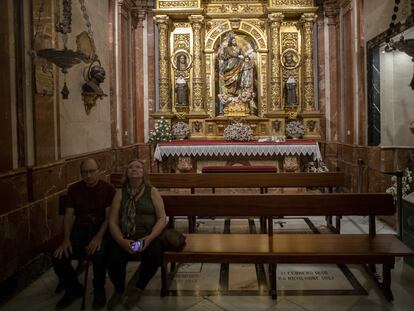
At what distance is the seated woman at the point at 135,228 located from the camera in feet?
12.8

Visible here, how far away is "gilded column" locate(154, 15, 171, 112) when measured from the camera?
456 inches

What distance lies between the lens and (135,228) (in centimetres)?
405

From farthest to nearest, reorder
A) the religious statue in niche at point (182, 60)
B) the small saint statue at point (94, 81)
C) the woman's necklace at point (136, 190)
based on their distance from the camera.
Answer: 1. the religious statue in niche at point (182, 60)
2. the small saint statue at point (94, 81)
3. the woman's necklace at point (136, 190)

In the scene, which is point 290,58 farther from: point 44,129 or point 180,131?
point 44,129

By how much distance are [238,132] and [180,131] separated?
1635 mm

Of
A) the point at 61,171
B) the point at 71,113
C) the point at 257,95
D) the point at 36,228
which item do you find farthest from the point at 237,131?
the point at 36,228

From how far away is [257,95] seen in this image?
11945 mm

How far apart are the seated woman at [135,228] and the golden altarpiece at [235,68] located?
25.0 feet

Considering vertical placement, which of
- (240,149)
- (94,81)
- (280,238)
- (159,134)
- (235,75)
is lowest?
(280,238)

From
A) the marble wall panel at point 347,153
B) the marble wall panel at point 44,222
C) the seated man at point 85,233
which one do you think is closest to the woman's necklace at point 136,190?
the seated man at point 85,233

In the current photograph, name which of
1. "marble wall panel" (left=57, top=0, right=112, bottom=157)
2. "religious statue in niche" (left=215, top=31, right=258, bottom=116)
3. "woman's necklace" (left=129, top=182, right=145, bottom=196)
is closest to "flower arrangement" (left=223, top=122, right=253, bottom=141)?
"religious statue in niche" (left=215, top=31, right=258, bottom=116)

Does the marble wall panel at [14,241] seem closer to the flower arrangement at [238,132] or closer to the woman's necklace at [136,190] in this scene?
the woman's necklace at [136,190]

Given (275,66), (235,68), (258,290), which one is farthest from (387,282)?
(235,68)

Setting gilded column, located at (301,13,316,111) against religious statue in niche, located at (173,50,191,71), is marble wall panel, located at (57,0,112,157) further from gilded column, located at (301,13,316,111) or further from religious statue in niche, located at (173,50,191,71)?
gilded column, located at (301,13,316,111)
